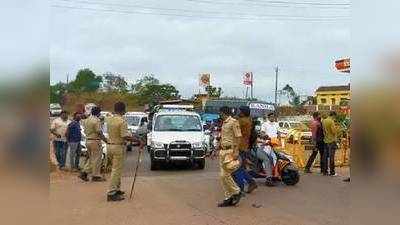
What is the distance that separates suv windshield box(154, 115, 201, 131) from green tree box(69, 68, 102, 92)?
72.6 feet

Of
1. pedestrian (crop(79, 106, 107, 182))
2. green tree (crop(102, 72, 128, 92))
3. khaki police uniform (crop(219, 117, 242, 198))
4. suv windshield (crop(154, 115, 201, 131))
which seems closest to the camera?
khaki police uniform (crop(219, 117, 242, 198))

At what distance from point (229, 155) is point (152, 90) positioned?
160 ft

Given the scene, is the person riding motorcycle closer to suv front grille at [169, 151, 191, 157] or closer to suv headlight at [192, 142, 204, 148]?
suv headlight at [192, 142, 204, 148]

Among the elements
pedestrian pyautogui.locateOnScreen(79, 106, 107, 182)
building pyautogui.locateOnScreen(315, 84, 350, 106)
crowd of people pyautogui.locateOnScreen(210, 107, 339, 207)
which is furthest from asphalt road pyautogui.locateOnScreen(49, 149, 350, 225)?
building pyautogui.locateOnScreen(315, 84, 350, 106)

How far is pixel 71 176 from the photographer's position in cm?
1299

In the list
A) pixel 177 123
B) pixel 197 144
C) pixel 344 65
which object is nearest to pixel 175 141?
pixel 197 144

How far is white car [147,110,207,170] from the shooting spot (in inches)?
569

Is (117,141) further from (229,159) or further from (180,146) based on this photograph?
(180,146)

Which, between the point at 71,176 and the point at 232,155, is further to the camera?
the point at 71,176

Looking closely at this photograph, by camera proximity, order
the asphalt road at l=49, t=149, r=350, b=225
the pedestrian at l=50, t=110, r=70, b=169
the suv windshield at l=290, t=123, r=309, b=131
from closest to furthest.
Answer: the asphalt road at l=49, t=149, r=350, b=225 → the pedestrian at l=50, t=110, r=70, b=169 → the suv windshield at l=290, t=123, r=309, b=131
